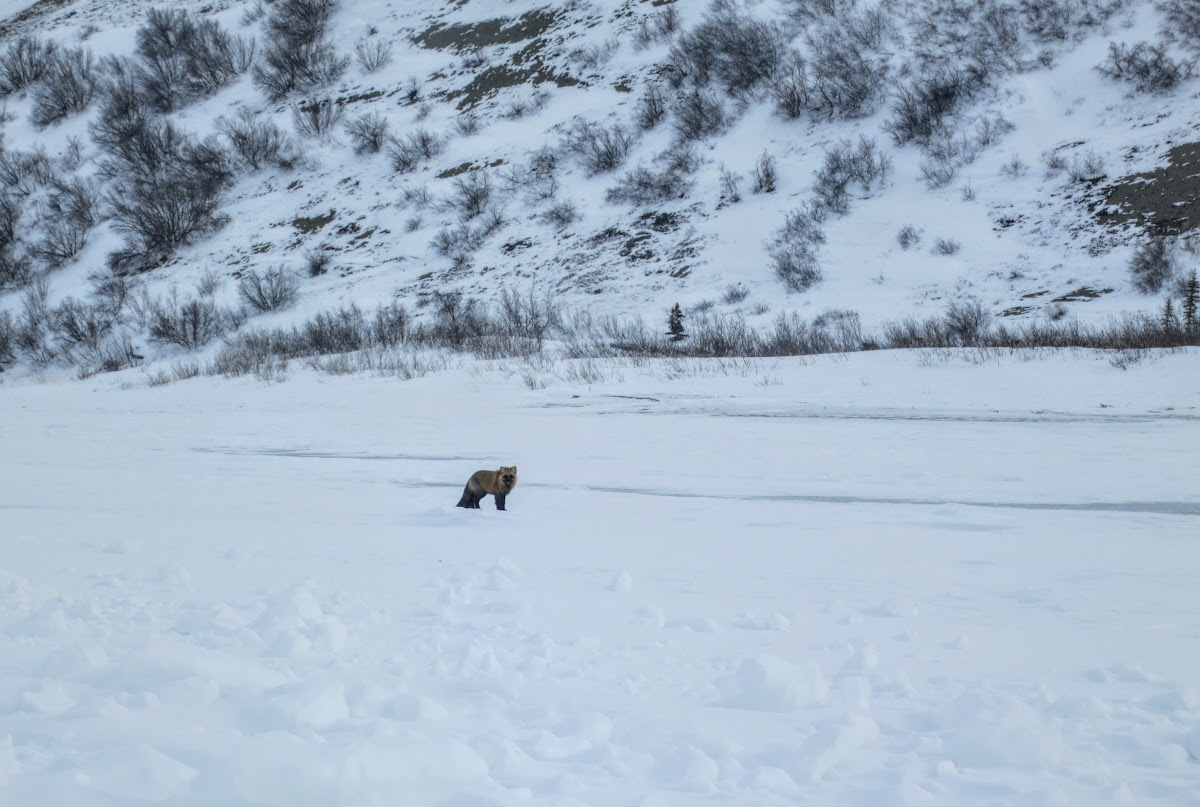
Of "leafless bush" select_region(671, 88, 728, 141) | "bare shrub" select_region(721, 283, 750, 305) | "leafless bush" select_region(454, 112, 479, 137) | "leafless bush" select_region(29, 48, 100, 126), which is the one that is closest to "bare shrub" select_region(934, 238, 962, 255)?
"bare shrub" select_region(721, 283, 750, 305)

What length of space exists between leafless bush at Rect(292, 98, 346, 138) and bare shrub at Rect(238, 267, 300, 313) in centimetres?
1058

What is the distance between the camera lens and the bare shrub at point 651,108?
27.6m

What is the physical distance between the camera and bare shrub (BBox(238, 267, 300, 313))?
25.7 meters

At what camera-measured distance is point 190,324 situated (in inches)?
988

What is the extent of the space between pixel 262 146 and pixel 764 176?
22.6 m

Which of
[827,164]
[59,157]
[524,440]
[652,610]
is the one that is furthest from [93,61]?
[652,610]

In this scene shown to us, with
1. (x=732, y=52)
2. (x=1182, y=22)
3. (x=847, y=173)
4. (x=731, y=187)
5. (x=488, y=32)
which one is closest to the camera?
(x=1182, y=22)

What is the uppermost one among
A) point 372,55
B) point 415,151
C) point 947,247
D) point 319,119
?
point 372,55

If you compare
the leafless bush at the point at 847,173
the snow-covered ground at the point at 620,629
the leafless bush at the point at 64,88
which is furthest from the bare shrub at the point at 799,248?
the leafless bush at the point at 64,88

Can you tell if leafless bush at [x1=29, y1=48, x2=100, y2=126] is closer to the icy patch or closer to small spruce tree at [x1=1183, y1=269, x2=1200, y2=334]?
small spruce tree at [x1=1183, y1=269, x2=1200, y2=334]

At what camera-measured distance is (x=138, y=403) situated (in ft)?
46.0

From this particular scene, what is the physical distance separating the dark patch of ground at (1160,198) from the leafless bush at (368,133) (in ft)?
85.4

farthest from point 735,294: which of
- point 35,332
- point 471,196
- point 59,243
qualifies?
point 59,243

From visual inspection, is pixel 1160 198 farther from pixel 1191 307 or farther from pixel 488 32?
pixel 488 32
